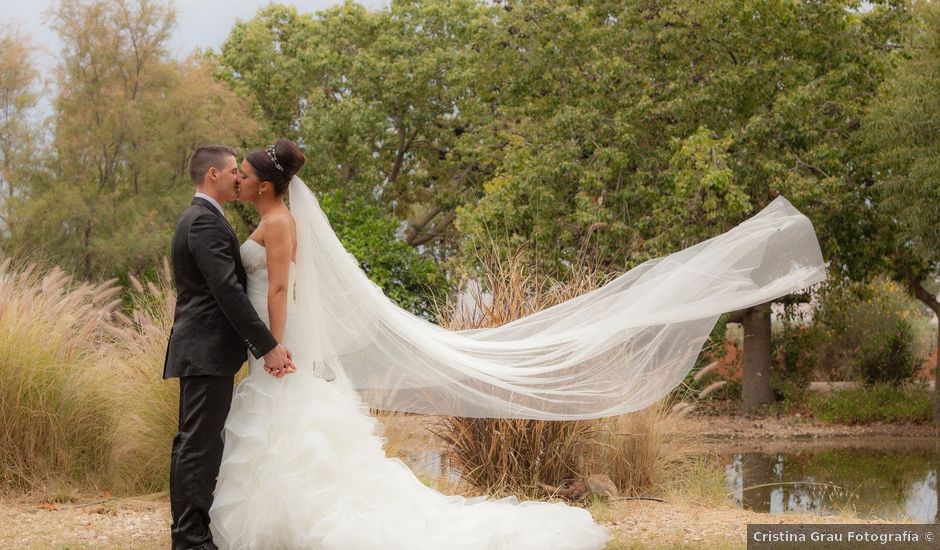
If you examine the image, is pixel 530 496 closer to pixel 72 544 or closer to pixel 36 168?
pixel 72 544

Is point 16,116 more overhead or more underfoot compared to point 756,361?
more overhead

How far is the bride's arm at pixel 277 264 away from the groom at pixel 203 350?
0.16 meters

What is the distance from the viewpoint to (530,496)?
7.79 m

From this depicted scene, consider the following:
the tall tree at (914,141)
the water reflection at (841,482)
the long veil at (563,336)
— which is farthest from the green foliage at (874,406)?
the long veil at (563,336)

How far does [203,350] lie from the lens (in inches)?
192

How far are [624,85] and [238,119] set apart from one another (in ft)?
31.5

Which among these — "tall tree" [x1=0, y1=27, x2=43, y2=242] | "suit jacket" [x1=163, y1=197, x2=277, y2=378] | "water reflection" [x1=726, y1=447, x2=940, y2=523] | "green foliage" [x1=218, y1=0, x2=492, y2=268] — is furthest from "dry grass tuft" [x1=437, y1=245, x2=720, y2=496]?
"tall tree" [x1=0, y1=27, x2=43, y2=242]

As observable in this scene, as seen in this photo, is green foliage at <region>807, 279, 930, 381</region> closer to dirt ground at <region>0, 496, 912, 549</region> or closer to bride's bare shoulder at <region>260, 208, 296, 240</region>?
dirt ground at <region>0, 496, 912, 549</region>

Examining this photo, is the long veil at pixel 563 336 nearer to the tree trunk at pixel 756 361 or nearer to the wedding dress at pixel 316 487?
the wedding dress at pixel 316 487

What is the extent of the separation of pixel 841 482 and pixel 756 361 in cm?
694

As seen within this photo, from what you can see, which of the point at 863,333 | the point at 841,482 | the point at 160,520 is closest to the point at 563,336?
the point at 160,520

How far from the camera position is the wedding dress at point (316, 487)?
4930 mm

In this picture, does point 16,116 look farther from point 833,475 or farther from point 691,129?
point 833,475

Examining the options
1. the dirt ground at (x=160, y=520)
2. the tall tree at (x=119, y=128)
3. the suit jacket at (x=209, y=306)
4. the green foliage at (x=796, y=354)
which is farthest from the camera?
the tall tree at (x=119, y=128)
